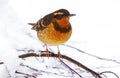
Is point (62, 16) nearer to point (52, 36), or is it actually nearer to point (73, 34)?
point (52, 36)

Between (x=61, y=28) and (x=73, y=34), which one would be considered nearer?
(x=61, y=28)

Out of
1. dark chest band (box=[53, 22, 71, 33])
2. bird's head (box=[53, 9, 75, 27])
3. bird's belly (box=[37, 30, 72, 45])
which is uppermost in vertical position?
bird's head (box=[53, 9, 75, 27])

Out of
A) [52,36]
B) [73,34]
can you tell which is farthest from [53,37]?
[73,34]

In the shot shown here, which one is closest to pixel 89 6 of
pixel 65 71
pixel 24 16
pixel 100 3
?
pixel 100 3

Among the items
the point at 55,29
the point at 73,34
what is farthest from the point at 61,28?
the point at 73,34

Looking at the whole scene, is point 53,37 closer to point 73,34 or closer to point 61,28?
point 61,28
